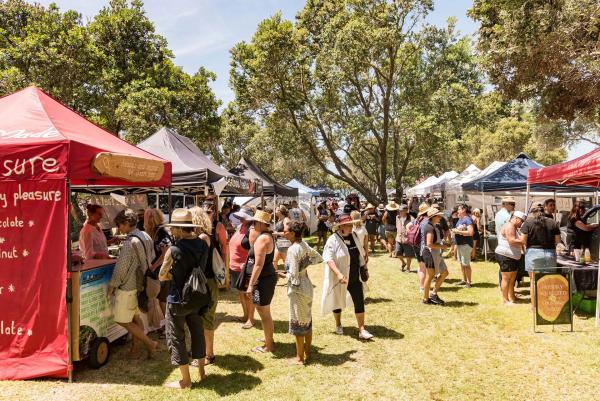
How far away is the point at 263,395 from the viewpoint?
171 inches

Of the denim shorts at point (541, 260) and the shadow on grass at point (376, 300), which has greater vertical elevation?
the denim shorts at point (541, 260)

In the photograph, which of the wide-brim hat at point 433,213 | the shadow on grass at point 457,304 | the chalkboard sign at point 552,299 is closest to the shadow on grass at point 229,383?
the chalkboard sign at point 552,299

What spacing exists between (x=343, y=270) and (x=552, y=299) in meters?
3.11

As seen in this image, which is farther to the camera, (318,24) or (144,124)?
(318,24)

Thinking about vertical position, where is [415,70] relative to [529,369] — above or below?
above

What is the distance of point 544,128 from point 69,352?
35.1 metres

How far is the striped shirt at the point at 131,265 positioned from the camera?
506 cm

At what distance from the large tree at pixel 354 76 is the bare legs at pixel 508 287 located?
1187 centimetres

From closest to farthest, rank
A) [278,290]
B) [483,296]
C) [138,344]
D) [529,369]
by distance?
1. [529,369]
2. [138,344]
3. [483,296]
4. [278,290]

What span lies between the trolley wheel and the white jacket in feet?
9.18

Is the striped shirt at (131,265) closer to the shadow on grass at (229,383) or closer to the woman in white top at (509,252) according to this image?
the shadow on grass at (229,383)

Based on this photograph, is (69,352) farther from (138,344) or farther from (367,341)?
(367,341)

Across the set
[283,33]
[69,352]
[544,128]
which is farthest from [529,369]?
[544,128]

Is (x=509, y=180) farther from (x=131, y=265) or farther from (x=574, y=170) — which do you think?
(x=131, y=265)
